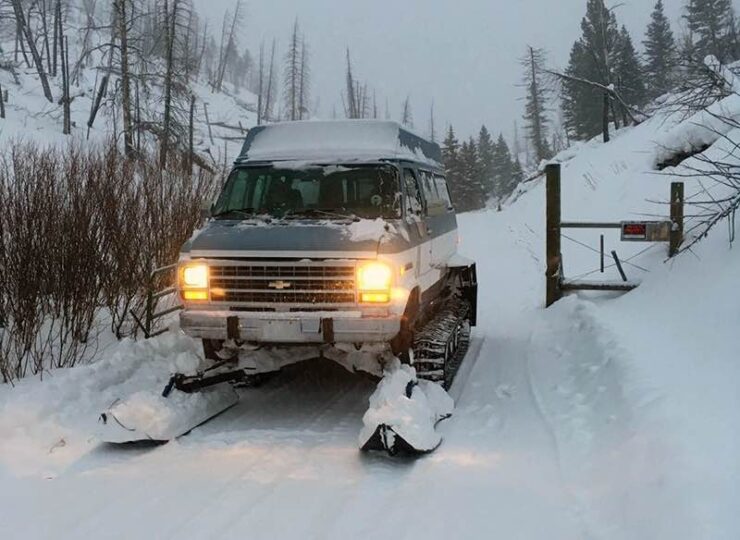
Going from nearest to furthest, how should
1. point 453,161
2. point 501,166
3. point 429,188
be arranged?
point 429,188, point 453,161, point 501,166

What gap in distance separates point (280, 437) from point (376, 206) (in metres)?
2.51

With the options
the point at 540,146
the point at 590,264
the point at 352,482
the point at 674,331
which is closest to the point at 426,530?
the point at 352,482

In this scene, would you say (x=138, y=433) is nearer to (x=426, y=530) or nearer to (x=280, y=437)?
(x=280, y=437)

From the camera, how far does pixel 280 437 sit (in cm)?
581

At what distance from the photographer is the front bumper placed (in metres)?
5.89

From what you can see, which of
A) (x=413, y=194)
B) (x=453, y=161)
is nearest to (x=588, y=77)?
(x=453, y=161)

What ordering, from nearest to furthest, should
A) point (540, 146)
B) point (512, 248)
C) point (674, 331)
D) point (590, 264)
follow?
point (674, 331)
point (590, 264)
point (512, 248)
point (540, 146)

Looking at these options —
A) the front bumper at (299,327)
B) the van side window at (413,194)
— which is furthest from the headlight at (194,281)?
the van side window at (413,194)

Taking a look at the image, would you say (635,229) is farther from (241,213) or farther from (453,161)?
(453,161)

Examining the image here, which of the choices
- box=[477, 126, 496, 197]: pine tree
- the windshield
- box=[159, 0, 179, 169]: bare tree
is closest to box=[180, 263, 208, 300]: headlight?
the windshield

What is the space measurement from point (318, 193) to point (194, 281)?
63.2 inches

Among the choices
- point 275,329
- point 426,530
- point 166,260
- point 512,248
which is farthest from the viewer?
point 512,248

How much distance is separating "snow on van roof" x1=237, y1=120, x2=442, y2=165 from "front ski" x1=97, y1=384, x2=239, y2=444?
8.92 ft

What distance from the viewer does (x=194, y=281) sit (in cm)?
612
